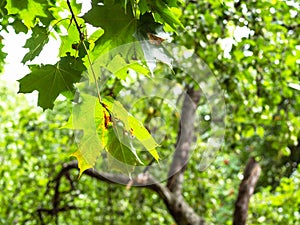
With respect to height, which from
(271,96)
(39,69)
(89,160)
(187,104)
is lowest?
(187,104)

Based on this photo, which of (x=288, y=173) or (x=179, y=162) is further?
(x=288, y=173)

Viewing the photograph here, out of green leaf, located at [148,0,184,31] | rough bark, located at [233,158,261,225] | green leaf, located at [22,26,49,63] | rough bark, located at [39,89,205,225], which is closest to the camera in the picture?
green leaf, located at [148,0,184,31]

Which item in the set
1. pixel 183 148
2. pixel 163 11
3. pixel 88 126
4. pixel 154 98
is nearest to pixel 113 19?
pixel 163 11

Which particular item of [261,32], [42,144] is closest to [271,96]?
[261,32]

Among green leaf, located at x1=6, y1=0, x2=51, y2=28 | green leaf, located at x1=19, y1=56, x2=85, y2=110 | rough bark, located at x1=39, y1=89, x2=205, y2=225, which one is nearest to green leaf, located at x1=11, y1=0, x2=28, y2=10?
green leaf, located at x1=6, y1=0, x2=51, y2=28

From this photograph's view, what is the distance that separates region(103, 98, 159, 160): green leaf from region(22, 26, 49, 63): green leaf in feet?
0.57

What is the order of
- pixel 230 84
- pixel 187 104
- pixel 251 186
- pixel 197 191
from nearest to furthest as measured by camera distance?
pixel 230 84 < pixel 251 186 < pixel 187 104 < pixel 197 191

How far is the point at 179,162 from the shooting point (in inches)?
136

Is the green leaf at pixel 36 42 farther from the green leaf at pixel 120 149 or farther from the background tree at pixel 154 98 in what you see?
the green leaf at pixel 120 149

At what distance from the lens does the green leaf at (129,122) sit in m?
0.79

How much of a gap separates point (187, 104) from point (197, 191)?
1.05 metres

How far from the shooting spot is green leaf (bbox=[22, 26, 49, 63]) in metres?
0.89

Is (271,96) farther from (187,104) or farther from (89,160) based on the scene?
(89,160)

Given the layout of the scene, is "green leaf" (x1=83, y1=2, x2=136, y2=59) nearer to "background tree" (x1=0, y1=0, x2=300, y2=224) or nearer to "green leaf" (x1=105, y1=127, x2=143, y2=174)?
"background tree" (x1=0, y1=0, x2=300, y2=224)
